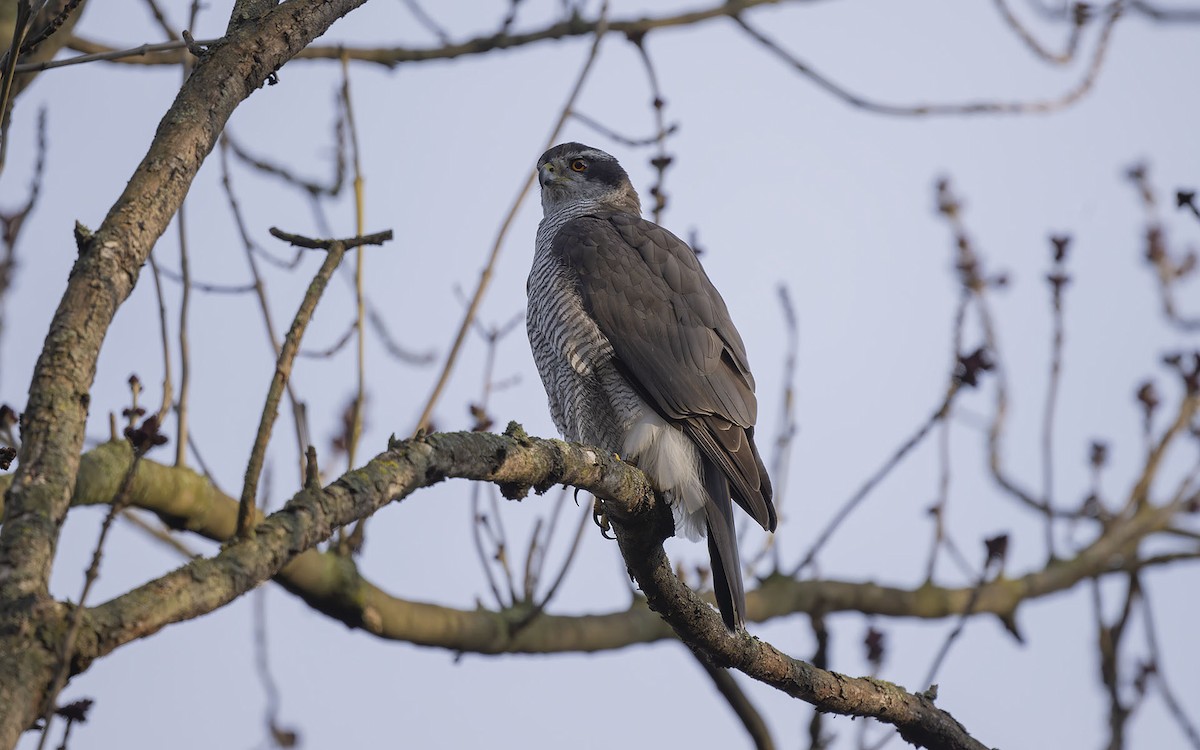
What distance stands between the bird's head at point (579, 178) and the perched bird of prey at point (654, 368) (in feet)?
3.03

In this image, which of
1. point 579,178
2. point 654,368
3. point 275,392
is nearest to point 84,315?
point 275,392

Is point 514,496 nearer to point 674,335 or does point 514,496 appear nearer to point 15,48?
point 15,48

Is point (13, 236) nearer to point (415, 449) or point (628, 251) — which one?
point (628, 251)

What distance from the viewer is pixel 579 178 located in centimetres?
601

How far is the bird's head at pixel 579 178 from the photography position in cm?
599

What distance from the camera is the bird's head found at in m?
5.99

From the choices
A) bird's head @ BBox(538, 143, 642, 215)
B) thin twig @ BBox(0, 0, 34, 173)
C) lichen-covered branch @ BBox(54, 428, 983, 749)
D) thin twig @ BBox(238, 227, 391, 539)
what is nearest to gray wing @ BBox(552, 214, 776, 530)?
lichen-covered branch @ BBox(54, 428, 983, 749)

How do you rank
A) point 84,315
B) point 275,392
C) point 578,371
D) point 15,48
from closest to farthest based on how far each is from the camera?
point 84,315, point 15,48, point 275,392, point 578,371

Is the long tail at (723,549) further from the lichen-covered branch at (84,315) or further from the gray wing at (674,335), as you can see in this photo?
the lichen-covered branch at (84,315)

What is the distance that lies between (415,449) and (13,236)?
2834 mm

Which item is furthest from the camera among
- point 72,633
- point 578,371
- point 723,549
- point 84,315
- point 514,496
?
point 578,371

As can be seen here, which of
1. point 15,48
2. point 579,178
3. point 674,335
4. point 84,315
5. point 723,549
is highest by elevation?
point 579,178

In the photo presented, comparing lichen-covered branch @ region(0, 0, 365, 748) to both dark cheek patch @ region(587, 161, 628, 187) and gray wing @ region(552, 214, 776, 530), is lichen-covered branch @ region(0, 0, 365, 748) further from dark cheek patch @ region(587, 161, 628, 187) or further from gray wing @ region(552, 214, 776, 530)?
dark cheek patch @ region(587, 161, 628, 187)

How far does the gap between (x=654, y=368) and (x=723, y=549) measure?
0.80 meters
